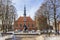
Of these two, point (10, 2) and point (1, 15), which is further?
point (10, 2)

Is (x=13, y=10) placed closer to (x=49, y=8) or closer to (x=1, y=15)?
(x=1, y=15)

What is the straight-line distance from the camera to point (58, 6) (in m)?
17.5

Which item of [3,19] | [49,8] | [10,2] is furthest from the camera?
[10,2]

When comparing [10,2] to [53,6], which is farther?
[10,2]

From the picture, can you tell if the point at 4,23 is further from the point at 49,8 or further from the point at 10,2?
the point at 49,8

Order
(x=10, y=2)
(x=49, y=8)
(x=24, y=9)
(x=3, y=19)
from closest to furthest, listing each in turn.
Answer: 1. (x=49, y=8)
2. (x=3, y=19)
3. (x=10, y=2)
4. (x=24, y=9)

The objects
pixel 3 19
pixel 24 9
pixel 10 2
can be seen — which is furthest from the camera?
pixel 24 9

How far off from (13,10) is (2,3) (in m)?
2.58

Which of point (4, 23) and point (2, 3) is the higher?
point (2, 3)

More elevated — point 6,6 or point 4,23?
point 6,6

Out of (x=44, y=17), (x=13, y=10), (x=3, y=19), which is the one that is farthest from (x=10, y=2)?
(x=44, y=17)

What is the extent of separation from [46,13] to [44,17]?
40.4 inches

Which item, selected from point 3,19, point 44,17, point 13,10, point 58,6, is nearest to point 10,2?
point 13,10

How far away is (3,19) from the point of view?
18.6 m
